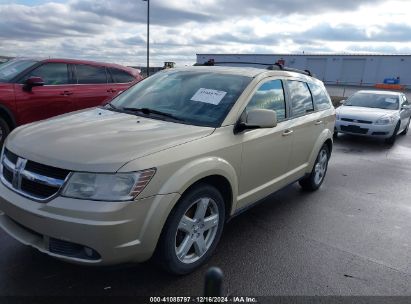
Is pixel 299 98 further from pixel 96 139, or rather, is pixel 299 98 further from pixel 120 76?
pixel 120 76

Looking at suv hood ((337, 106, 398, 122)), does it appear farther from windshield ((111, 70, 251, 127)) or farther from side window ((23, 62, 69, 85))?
windshield ((111, 70, 251, 127))

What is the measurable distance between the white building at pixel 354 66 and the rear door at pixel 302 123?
3883 centimetres

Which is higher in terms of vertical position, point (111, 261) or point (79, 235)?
point (79, 235)

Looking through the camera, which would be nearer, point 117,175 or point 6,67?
point 117,175

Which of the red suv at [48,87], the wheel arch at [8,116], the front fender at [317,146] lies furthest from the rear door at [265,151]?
the wheel arch at [8,116]

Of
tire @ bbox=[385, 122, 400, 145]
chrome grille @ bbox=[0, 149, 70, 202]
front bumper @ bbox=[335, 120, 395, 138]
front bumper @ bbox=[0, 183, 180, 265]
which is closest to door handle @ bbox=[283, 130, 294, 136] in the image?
front bumper @ bbox=[0, 183, 180, 265]

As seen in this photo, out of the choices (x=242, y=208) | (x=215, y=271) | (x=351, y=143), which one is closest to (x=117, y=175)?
(x=215, y=271)

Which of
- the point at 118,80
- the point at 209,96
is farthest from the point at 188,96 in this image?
the point at 118,80

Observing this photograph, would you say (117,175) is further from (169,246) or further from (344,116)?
(344,116)

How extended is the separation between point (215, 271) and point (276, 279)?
1.79 metres

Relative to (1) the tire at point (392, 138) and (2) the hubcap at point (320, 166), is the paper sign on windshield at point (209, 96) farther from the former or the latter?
(1) the tire at point (392, 138)

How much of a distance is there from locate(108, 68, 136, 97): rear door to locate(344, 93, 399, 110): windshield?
691cm

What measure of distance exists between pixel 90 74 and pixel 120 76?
0.72 metres

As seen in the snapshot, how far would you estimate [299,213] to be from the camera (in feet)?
15.8
